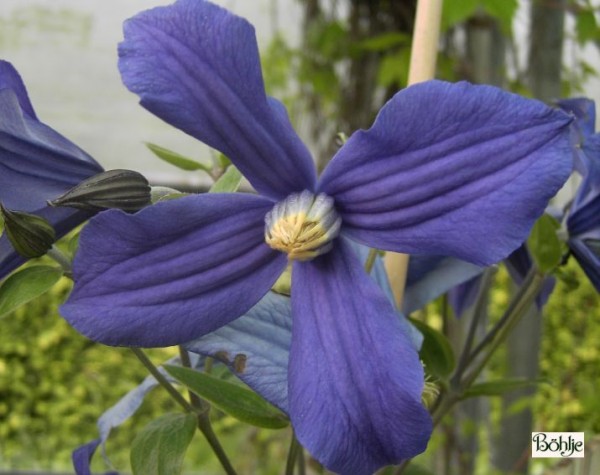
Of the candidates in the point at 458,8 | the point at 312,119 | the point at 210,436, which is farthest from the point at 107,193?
the point at 312,119

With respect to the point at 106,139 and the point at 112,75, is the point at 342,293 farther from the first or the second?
the point at 106,139

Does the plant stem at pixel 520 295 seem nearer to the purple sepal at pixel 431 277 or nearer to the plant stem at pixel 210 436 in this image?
the purple sepal at pixel 431 277

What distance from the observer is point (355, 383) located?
0.91ft

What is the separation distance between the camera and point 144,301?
280 mm

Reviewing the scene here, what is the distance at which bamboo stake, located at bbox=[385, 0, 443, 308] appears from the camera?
1.23 ft

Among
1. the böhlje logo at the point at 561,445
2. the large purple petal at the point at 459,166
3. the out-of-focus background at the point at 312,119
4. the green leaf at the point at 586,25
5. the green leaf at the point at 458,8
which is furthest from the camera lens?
the out-of-focus background at the point at 312,119

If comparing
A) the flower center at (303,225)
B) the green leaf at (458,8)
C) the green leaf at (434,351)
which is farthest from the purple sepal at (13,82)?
the green leaf at (458,8)

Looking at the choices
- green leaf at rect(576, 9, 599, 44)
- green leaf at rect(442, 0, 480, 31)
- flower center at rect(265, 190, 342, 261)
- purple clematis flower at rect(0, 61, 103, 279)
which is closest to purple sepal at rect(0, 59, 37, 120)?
purple clematis flower at rect(0, 61, 103, 279)

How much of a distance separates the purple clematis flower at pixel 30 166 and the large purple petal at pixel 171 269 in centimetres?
4

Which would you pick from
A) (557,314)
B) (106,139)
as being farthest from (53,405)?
(557,314)

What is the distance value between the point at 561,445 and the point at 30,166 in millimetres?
254

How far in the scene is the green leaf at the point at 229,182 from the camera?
1.12 feet

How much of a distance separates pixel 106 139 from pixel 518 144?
8.88 ft

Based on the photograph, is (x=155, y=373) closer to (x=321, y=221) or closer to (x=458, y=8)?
(x=321, y=221)
